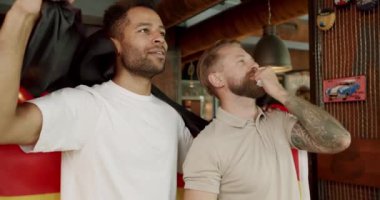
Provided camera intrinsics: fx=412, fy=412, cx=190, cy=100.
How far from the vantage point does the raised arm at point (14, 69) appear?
1207mm

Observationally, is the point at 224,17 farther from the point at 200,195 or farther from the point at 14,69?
the point at 14,69

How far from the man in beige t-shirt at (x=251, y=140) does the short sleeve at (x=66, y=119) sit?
0.40 m

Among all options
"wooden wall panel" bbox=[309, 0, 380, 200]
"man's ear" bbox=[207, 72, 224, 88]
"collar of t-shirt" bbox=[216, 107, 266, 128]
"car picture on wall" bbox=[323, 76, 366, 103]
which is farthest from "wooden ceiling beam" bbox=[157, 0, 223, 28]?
"collar of t-shirt" bbox=[216, 107, 266, 128]

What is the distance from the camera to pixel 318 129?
59.2 inches

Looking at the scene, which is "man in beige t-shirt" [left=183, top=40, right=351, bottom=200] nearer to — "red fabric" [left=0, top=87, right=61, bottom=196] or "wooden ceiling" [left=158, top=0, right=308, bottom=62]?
"red fabric" [left=0, top=87, right=61, bottom=196]

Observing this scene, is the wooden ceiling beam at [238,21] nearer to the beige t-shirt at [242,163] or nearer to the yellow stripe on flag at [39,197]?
the beige t-shirt at [242,163]

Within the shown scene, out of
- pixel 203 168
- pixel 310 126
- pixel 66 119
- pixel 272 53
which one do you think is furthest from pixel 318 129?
pixel 272 53

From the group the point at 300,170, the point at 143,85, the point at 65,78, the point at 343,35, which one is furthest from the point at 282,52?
the point at 65,78

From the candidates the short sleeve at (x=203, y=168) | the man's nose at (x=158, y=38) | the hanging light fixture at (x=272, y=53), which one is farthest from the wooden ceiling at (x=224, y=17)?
the short sleeve at (x=203, y=168)

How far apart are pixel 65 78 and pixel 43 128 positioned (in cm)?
35

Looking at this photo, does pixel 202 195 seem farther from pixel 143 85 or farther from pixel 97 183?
pixel 143 85

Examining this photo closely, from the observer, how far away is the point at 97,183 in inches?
59.1

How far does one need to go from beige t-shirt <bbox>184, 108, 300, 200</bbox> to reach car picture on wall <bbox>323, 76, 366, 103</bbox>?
1.84ft

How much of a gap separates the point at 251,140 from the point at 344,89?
75 cm
